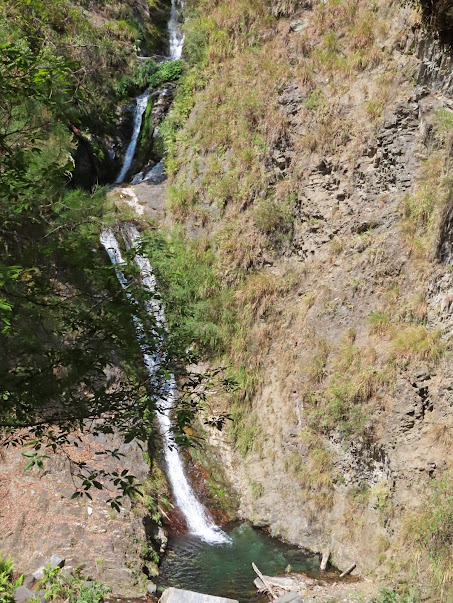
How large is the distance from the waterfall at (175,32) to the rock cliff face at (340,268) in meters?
5.95

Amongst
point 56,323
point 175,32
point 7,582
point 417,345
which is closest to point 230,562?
point 7,582

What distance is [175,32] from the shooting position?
21297 mm

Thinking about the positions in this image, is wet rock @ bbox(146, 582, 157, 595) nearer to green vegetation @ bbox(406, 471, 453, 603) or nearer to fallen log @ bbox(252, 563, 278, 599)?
fallen log @ bbox(252, 563, 278, 599)

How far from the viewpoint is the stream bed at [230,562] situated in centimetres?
768

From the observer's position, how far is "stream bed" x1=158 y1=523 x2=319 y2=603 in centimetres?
768

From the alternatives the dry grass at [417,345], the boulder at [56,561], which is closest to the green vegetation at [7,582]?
the boulder at [56,561]

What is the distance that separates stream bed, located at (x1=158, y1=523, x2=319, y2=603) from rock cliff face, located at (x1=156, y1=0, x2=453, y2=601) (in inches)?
13.2

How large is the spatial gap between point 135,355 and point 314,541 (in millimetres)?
6422

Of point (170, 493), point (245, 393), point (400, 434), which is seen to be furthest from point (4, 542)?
point (400, 434)

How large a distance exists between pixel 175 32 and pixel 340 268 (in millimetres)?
15132

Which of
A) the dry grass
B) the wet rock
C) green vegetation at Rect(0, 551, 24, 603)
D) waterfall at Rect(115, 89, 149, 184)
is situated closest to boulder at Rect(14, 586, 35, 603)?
green vegetation at Rect(0, 551, 24, 603)

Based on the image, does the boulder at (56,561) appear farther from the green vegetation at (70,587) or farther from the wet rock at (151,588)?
the wet rock at (151,588)

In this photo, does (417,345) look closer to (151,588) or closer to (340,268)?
(340,268)

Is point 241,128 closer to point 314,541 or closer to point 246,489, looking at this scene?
point 246,489
